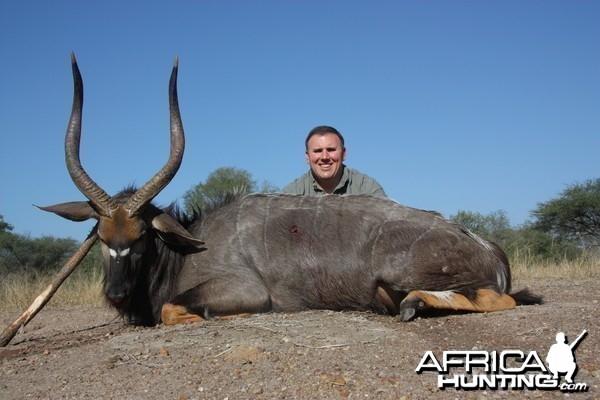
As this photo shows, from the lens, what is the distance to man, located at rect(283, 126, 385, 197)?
676 centimetres

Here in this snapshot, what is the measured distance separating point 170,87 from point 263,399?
3.47 m

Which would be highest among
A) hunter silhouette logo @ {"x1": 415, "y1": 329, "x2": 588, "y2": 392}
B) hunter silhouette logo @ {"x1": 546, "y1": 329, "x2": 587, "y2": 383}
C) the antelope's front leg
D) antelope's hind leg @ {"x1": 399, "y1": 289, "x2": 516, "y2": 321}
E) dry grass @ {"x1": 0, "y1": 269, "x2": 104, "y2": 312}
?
antelope's hind leg @ {"x1": 399, "y1": 289, "x2": 516, "y2": 321}

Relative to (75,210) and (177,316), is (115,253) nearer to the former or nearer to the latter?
(75,210)

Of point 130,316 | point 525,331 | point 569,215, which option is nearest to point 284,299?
point 130,316

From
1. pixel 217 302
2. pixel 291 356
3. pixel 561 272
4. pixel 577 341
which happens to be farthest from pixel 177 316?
pixel 561 272

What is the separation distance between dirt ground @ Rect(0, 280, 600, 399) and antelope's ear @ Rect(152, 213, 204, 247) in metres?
0.99

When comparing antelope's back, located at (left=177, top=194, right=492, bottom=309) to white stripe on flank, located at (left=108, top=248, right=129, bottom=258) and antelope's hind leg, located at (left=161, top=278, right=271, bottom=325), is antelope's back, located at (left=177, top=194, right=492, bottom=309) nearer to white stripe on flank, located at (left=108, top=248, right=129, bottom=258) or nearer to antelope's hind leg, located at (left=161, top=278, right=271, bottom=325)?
antelope's hind leg, located at (left=161, top=278, right=271, bottom=325)

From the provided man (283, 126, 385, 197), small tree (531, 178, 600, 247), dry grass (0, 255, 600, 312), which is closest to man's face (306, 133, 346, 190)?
man (283, 126, 385, 197)

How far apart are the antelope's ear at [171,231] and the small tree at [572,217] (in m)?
13.1

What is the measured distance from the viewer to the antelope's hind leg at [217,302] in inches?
191

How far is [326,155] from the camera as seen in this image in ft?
22.1

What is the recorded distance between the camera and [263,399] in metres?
2.84

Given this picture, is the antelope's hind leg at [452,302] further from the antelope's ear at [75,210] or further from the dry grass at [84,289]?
the dry grass at [84,289]

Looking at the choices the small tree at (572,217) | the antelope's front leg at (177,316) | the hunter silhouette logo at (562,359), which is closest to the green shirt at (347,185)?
the antelope's front leg at (177,316)
